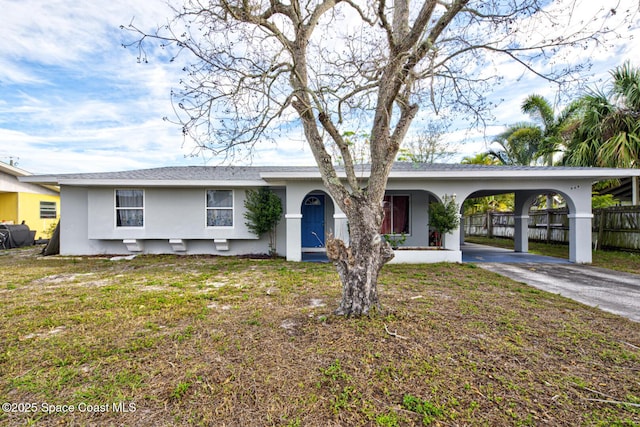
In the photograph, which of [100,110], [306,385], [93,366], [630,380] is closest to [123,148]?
[100,110]

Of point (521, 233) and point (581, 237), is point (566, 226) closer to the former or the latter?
point (521, 233)

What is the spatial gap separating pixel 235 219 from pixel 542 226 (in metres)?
14.7

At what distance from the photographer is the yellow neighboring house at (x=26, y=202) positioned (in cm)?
1390

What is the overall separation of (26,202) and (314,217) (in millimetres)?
15197

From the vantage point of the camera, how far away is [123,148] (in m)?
12.9

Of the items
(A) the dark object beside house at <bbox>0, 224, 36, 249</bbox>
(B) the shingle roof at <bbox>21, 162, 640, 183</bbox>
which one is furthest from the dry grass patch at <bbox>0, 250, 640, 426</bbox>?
(A) the dark object beside house at <bbox>0, 224, 36, 249</bbox>

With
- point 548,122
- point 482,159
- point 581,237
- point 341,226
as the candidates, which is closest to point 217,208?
point 341,226

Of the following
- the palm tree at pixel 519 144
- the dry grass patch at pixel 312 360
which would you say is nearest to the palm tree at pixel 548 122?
the palm tree at pixel 519 144

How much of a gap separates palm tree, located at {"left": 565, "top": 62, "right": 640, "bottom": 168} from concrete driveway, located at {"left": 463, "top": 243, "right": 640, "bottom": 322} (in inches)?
205

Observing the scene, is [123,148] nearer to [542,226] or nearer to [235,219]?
[235,219]

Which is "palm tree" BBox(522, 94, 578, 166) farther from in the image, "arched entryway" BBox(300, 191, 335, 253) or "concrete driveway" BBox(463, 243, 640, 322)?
"arched entryway" BBox(300, 191, 335, 253)

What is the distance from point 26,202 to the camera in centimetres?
1488

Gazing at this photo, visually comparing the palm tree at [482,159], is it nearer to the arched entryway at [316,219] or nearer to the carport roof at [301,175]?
the carport roof at [301,175]

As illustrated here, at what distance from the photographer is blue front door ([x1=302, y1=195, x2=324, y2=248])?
11.3 metres
